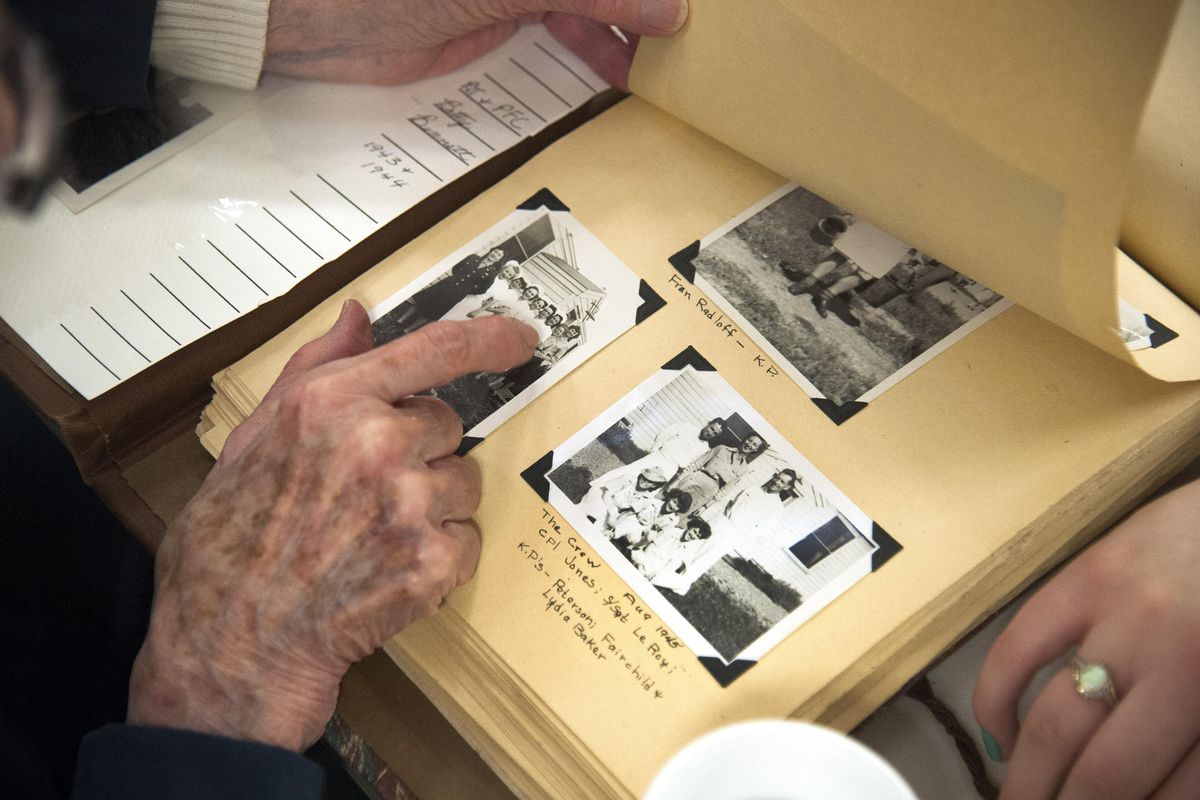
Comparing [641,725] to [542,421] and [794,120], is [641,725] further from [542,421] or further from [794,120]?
[794,120]

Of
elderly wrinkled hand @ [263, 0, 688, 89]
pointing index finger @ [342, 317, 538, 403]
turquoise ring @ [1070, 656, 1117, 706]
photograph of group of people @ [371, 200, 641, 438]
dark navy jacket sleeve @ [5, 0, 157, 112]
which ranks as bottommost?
turquoise ring @ [1070, 656, 1117, 706]

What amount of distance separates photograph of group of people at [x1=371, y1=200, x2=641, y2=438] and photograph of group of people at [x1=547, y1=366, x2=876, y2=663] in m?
0.05

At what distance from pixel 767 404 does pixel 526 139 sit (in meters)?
0.30

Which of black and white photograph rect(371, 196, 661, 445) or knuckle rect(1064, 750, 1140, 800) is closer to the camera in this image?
knuckle rect(1064, 750, 1140, 800)

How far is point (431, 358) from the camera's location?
607 mm

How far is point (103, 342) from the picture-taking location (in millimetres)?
703

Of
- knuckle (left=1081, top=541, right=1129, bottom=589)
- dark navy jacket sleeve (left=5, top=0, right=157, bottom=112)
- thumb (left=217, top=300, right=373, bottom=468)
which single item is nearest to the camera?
knuckle (left=1081, top=541, right=1129, bottom=589)

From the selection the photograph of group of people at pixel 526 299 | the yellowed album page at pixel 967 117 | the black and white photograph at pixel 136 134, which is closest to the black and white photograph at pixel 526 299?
the photograph of group of people at pixel 526 299

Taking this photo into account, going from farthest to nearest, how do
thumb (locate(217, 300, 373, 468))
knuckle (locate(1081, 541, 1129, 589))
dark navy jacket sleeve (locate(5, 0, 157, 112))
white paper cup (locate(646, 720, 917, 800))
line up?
1. dark navy jacket sleeve (locate(5, 0, 157, 112))
2. thumb (locate(217, 300, 373, 468))
3. knuckle (locate(1081, 541, 1129, 589))
4. white paper cup (locate(646, 720, 917, 800))

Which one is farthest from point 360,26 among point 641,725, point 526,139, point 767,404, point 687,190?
point 641,725

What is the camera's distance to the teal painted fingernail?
596 mm

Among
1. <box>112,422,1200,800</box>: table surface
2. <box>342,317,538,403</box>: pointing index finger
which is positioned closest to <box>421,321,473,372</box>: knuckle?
<box>342,317,538,403</box>: pointing index finger

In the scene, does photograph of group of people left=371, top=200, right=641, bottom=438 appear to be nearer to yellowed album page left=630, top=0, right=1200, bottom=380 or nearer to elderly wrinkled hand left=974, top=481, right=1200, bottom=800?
yellowed album page left=630, top=0, right=1200, bottom=380
